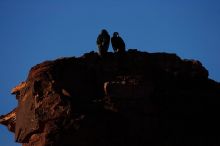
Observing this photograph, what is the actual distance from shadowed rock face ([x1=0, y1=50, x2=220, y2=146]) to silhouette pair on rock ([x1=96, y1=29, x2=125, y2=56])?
54cm

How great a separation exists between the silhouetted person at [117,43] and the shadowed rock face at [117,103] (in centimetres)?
94

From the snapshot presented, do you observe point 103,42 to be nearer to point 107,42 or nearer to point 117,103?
point 107,42

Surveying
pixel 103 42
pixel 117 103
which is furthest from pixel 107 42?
pixel 117 103

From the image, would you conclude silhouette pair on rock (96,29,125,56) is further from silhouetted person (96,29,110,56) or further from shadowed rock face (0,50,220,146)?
shadowed rock face (0,50,220,146)

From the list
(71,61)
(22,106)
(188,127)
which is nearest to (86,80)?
(71,61)

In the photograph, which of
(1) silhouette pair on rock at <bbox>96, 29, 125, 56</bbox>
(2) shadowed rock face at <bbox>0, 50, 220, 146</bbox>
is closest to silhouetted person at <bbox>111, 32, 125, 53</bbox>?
(1) silhouette pair on rock at <bbox>96, 29, 125, 56</bbox>

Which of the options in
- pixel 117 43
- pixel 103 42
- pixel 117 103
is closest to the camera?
pixel 117 103

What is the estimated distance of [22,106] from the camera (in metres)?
32.4

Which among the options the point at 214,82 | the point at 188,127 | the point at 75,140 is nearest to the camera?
the point at 75,140

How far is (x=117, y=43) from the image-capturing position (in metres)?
36.0

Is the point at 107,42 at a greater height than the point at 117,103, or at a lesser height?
greater

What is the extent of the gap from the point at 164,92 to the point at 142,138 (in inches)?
126

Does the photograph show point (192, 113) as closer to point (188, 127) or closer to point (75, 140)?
point (188, 127)

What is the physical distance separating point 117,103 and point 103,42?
5.13m
